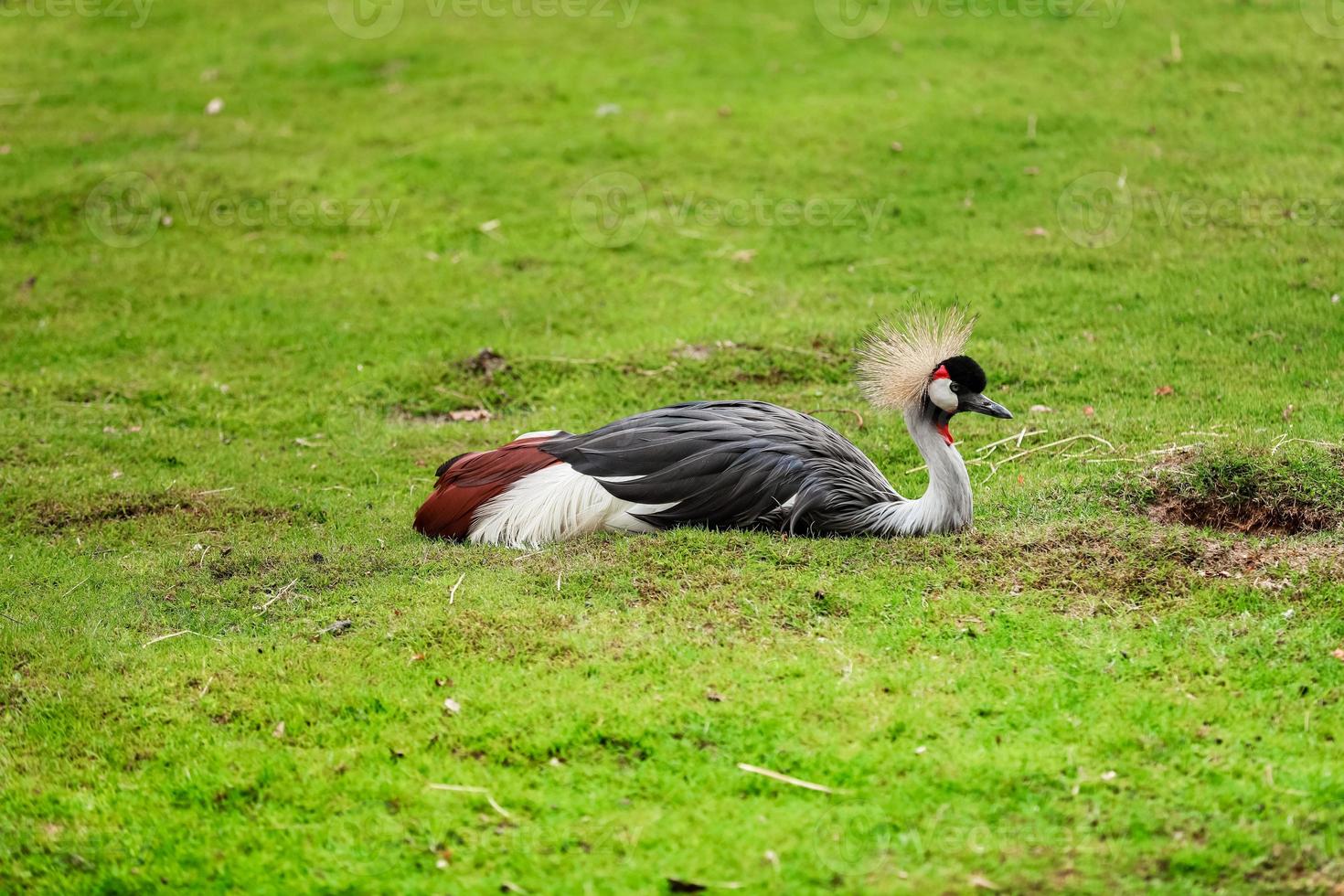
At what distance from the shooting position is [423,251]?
42.6 ft

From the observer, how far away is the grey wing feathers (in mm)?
7281

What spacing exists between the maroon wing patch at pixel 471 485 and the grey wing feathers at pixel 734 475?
0.36 metres

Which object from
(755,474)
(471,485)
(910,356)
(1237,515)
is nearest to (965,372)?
(910,356)

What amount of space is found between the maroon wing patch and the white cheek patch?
222cm

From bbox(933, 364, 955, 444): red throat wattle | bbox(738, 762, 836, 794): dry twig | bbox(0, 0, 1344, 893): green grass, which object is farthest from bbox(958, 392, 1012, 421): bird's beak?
bbox(738, 762, 836, 794): dry twig

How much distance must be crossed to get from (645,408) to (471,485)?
8.18 feet

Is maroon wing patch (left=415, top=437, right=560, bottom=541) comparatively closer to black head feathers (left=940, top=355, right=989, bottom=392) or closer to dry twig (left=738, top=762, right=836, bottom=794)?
black head feathers (left=940, top=355, right=989, bottom=392)

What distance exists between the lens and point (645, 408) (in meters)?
9.95

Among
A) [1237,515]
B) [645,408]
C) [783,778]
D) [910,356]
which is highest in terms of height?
[910,356]

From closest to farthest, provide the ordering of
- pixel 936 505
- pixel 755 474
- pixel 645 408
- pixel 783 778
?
1. pixel 783 778
2. pixel 936 505
3. pixel 755 474
4. pixel 645 408

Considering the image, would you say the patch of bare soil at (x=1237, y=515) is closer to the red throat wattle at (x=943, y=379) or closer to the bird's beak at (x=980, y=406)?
the bird's beak at (x=980, y=406)

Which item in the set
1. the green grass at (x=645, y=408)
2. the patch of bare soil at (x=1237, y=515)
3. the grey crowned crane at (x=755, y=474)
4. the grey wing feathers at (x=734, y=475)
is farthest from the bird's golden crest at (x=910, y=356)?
the patch of bare soil at (x=1237, y=515)

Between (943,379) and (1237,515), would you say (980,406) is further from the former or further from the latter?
(1237,515)

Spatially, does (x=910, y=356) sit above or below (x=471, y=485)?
above
